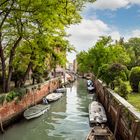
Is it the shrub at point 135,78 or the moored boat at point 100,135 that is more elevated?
the shrub at point 135,78

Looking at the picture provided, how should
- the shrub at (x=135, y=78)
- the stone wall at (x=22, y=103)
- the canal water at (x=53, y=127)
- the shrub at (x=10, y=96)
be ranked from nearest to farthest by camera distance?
the canal water at (x=53, y=127), the stone wall at (x=22, y=103), the shrub at (x=10, y=96), the shrub at (x=135, y=78)

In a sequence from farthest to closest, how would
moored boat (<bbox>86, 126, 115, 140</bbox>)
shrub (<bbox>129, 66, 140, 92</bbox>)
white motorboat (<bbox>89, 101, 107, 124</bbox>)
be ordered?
shrub (<bbox>129, 66, 140, 92</bbox>)
white motorboat (<bbox>89, 101, 107, 124</bbox>)
moored boat (<bbox>86, 126, 115, 140</bbox>)

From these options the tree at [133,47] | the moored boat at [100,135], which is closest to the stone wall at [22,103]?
the moored boat at [100,135]

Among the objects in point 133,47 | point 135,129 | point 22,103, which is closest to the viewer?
point 135,129

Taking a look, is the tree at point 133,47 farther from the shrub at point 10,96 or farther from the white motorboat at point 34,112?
the shrub at point 10,96

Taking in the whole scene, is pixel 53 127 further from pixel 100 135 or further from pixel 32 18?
pixel 32 18

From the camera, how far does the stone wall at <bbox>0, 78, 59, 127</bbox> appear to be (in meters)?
20.0

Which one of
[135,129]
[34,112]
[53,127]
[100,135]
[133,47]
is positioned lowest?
[53,127]

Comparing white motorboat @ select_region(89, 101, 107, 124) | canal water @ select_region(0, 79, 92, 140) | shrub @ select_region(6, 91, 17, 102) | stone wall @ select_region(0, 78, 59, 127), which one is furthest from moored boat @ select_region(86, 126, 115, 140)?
shrub @ select_region(6, 91, 17, 102)

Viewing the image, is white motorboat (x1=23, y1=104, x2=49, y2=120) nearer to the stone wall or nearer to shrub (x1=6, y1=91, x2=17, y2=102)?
the stone wall

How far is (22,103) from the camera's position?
24438 mm

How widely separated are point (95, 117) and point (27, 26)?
8860 millimetres

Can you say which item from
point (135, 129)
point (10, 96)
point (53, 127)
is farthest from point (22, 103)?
point (135, 129)

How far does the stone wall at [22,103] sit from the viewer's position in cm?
1997
